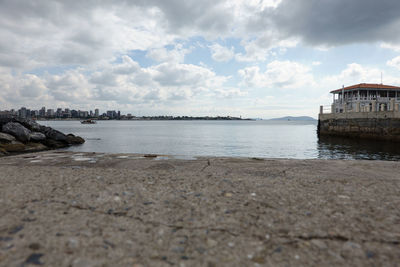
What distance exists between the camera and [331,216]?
8.98 feet

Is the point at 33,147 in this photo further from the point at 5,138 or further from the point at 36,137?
the point at 5,138

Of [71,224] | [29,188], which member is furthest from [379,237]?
[29,188]

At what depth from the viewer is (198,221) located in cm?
262

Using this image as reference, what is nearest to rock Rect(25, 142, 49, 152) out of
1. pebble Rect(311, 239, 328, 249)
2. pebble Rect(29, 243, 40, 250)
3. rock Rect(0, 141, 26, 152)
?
rock Rect(0, 141, 26, 152)

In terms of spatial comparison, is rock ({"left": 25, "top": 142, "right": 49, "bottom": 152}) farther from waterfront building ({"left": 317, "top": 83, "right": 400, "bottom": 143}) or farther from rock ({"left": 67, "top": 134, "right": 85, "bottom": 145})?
waterfront building ({"left": 317, "top": 83, "right": 400, "bottom": 143})

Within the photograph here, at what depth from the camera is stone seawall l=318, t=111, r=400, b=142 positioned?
24.6 meters

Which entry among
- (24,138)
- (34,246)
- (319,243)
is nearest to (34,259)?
(34,246)

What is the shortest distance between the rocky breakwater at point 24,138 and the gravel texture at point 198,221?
15.1m

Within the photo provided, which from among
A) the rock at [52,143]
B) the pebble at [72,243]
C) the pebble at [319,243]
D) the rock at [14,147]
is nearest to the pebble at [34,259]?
the pebble at [72,243]

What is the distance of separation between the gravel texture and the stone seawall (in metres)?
26.8

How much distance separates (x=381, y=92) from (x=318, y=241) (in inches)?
2283

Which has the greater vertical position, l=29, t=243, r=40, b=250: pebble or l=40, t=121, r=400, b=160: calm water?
l=29, t=243, r=40, b=250: pebble

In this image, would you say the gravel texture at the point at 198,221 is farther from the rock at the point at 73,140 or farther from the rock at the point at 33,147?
the rock at the point at 73,140

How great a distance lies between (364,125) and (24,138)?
36911 millimetres
